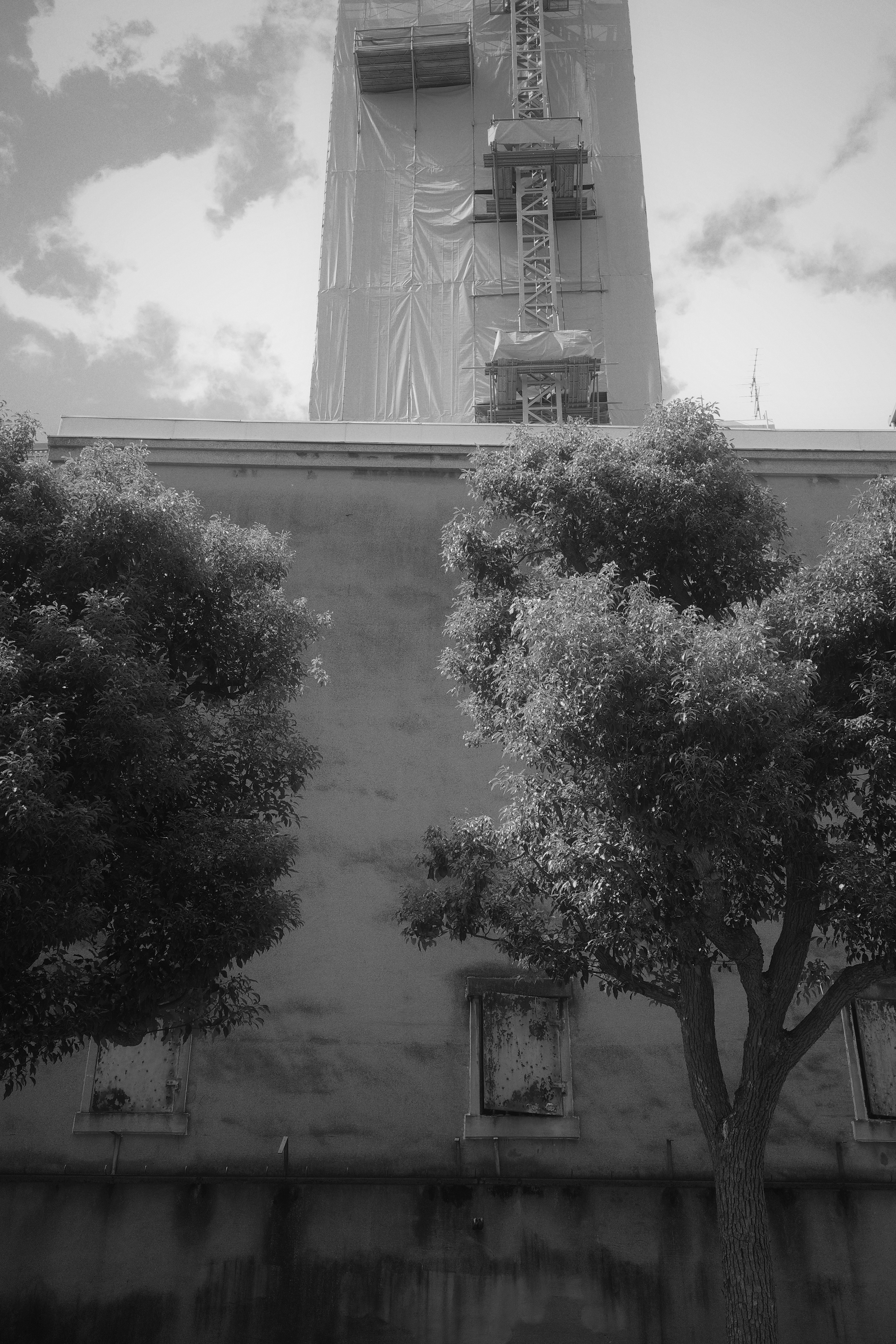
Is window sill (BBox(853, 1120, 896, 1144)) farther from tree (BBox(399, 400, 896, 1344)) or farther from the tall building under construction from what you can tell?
tree (BBox(399, 400, 896, 1344))

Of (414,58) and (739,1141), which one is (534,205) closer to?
(414,58)

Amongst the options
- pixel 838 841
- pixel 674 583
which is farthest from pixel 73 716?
pixel 838 841

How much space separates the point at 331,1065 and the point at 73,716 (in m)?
5.75

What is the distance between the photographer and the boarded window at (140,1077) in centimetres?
1223

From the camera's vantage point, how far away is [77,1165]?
1200 centimetres

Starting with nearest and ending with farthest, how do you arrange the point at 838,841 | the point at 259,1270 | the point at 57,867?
the point at 57,867 < the point at 838,841 < the point at 259,1270

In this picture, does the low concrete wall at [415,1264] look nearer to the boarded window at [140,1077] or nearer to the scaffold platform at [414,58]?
the boarded window at [140,1077]

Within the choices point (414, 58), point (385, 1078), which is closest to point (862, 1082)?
point (385, 1078)

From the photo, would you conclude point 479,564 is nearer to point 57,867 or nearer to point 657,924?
point 657,924

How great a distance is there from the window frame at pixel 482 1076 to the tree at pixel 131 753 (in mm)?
3437

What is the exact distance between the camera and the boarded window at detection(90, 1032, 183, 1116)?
482 inches

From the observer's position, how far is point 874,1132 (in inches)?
488

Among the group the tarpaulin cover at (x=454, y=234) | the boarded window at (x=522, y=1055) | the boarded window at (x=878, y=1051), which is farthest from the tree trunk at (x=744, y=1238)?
the tarpaulin cover at (x=454, y=234)

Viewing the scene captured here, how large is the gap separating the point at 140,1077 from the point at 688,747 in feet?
24.5
